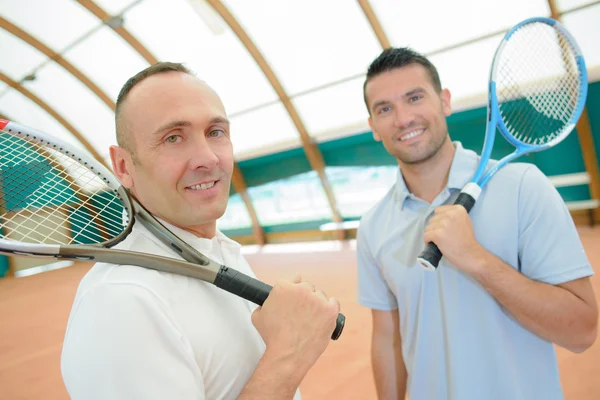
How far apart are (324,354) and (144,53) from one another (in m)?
9.26

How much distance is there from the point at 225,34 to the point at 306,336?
30.8 ft

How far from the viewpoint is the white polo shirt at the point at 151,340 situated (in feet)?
2.70

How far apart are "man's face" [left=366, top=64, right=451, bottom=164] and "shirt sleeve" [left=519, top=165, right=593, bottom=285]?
1.35ft

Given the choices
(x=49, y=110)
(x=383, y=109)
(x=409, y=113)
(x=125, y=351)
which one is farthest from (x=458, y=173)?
(x=49, y=110)

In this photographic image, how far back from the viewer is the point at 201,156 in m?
1.15

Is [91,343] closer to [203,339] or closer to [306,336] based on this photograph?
[203,339]

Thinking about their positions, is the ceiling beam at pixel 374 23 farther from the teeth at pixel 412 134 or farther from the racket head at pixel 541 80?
the teeth at pixel 412 134

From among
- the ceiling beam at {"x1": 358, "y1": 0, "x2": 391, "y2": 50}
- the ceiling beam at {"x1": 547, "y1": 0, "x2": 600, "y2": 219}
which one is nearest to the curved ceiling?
the ceiling beam at {"x1": 358, "y1": 0, "x2": 391, "y2": 50}

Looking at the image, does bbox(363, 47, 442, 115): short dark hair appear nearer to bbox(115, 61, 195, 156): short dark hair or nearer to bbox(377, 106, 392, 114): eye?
bbox(377, 106, 392, 114): eye

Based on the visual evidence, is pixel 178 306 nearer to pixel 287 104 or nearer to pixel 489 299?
pixel 489 299

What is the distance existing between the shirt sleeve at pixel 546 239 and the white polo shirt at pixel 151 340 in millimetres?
1064

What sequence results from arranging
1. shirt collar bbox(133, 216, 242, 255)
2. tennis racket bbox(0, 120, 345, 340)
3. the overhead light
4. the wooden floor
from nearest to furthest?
tennis racket bbox(0, 120, 345, 340) → shirt collar bbox(133, 216, 242, 255) → the wooden floor → the overhead light

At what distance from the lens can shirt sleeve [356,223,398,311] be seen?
69.7 inches

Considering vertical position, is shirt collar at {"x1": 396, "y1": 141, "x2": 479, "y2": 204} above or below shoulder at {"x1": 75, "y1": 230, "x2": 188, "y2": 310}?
below
